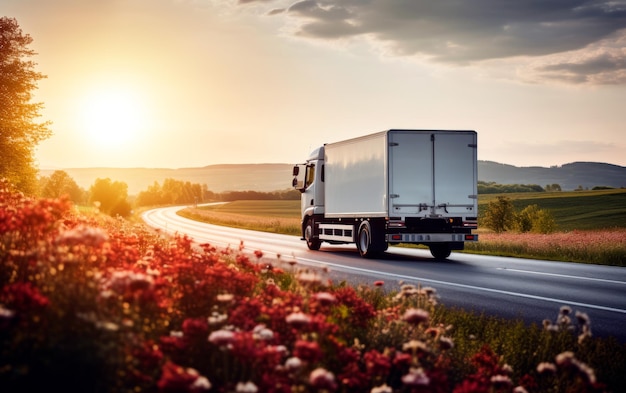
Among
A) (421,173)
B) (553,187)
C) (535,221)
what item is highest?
(553,187)

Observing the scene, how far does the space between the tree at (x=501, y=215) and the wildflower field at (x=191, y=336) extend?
64.1 metres

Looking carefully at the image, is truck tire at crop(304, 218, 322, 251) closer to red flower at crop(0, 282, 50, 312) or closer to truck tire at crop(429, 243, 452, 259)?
truck tire at crop(429, 243, 452, 259)

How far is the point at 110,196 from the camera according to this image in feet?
299

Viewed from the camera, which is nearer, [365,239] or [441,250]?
[365,239]

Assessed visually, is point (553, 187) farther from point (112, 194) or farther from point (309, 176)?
point (309, 176)

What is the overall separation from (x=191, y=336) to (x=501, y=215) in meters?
68.0

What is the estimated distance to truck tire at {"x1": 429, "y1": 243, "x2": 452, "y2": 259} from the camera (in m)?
22.6

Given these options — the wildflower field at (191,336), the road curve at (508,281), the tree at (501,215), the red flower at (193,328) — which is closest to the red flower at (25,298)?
the wildflower field at (191,336)

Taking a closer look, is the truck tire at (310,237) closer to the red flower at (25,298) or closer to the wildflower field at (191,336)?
the wildflower field at (191,336)

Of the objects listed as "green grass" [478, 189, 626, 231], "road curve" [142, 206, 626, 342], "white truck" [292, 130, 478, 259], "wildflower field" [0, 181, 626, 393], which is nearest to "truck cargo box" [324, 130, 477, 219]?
"white truck" [292, 130, 478, 259]

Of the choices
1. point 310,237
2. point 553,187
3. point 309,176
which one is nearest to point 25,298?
point 309,176

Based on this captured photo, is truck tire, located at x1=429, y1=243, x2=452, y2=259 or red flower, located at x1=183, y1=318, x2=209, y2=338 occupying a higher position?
red flower, located at x1=183, y1=318, x2=209, y2=338

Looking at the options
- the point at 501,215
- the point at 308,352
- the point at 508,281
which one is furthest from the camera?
the point at 501,215

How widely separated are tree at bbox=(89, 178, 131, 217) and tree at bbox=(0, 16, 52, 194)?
44.8m
